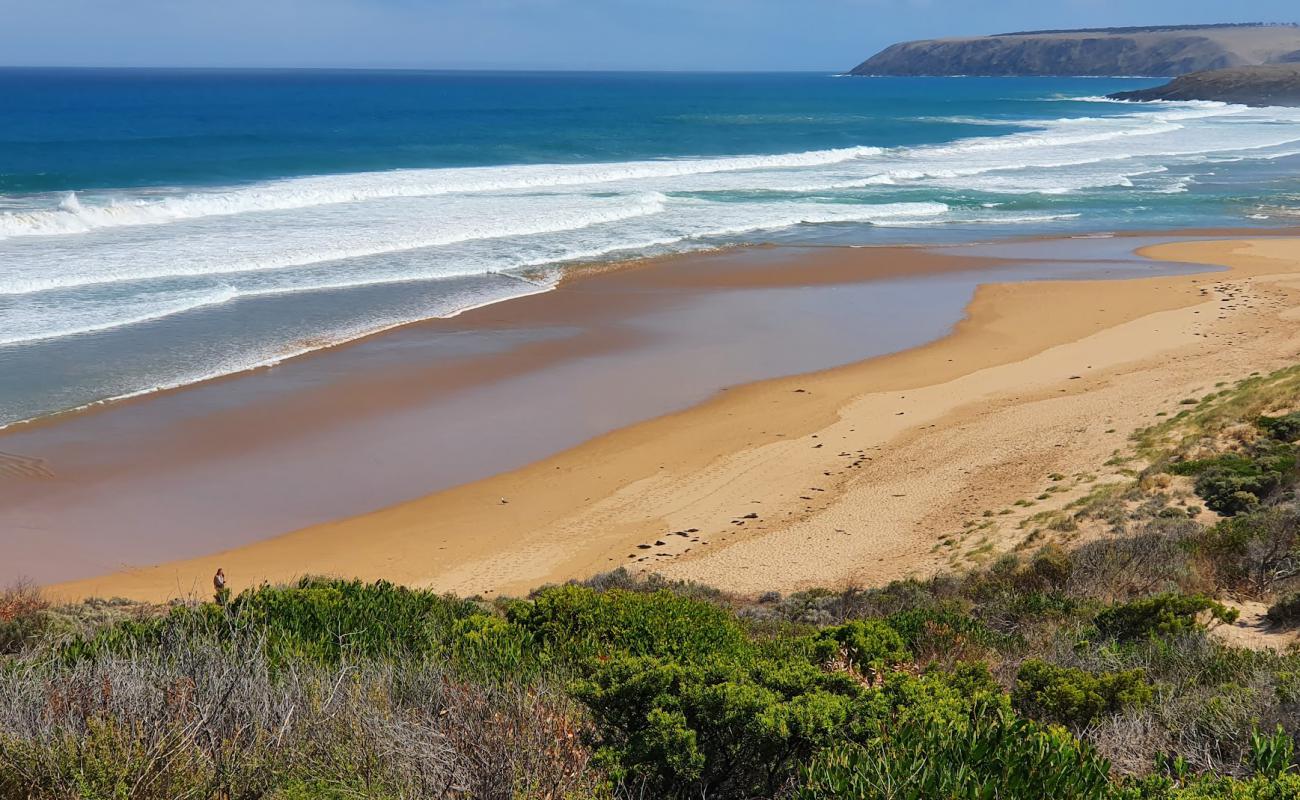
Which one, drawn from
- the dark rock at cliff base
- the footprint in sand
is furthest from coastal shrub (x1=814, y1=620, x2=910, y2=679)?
the dark rock at cliff base

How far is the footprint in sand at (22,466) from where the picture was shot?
44.9ft

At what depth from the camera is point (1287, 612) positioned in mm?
7770

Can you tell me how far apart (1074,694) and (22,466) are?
13.3 meters

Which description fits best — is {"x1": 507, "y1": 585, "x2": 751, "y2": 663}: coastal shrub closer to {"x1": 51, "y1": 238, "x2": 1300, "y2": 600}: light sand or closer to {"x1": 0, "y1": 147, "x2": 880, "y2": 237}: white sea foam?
{"x1": 51, "y1": 238, "x2": 1300, "y2": 600}: light sand

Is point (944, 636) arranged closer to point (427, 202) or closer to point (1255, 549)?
point (1255, 549)

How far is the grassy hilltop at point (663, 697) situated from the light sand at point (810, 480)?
2.36m

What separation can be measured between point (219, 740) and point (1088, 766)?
357 centimetres

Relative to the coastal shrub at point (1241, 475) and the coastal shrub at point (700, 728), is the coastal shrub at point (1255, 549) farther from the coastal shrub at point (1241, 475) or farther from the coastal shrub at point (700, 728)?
the coastal shrub at point (700, 728)

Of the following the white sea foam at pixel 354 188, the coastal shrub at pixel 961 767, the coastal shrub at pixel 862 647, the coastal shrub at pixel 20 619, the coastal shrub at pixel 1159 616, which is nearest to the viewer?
the coastal shrub at pixel 961 767

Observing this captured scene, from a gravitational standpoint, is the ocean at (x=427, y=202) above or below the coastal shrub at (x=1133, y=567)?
above

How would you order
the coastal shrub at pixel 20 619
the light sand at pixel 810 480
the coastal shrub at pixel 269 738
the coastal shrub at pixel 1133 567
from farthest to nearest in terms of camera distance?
the light sand at pixel 810 480
the coastal shrub at pixel 1133 567
the coastal shrub at pixel 20 619
the coastal shrub at pixel 269 738

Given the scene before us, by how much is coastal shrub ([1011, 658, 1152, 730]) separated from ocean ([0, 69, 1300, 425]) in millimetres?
14769

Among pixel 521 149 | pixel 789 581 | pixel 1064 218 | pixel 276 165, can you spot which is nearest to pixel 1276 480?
pixel 789 581

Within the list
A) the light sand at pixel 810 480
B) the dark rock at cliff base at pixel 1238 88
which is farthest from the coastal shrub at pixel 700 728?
the dark rock at cliff base at pixel 1238 88
